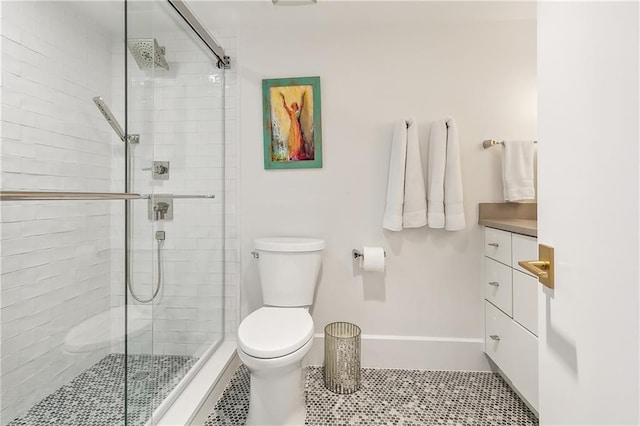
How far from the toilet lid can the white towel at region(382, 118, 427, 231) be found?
31.0 inches

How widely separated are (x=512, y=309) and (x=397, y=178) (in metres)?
0.90

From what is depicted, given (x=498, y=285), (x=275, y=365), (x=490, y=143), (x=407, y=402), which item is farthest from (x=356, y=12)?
(x=407, y=402)

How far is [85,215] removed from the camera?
127 centimetres

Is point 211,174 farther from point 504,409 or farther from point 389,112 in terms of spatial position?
point 504,409

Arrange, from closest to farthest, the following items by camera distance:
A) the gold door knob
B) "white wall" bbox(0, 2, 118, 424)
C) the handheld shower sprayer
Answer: the gold door knob
"white wall" bbox(0, 2, 118, 424)
the handheld shower sprayer

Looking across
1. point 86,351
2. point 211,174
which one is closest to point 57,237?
point 86,351

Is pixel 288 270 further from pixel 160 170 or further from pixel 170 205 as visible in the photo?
pixel 160 170

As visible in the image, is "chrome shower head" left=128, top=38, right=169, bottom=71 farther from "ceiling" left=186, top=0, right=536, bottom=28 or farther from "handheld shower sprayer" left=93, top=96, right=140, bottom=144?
"ceiling" left=186, top=0, right=536, bottom=28

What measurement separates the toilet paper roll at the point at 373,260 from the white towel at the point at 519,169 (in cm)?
83

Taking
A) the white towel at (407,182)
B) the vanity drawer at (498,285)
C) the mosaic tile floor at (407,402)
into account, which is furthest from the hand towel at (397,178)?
the mosaic tile floor at (407,402)

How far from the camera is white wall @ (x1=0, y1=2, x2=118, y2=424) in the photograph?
44.4 inches

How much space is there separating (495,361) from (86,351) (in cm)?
200

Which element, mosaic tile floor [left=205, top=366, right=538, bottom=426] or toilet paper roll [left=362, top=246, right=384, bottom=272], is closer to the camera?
mosaic tile floor [left=205, top=366, right=538, bottom=426]

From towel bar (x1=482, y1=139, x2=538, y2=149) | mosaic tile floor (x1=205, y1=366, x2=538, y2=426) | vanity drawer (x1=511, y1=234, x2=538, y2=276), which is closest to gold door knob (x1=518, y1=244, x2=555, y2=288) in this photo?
vanity drawer (x1=511, y1=234, x2=538, y2=276)
